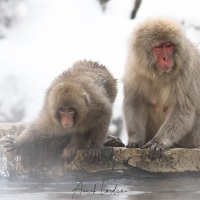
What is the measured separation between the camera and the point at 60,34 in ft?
57.2

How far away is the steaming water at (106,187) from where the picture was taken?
6.19 m

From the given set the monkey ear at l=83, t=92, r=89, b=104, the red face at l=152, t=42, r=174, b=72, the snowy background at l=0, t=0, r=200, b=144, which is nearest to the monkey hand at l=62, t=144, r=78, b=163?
the monkey ear at l=83, t=92, r=89, b=104

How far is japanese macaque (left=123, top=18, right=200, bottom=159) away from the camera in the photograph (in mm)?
7863

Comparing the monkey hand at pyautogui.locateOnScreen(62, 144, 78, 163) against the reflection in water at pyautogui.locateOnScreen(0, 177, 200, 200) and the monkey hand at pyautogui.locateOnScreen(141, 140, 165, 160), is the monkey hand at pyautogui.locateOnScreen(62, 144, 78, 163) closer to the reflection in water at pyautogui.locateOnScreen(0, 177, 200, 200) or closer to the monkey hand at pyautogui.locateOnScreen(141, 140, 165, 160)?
the reflection in water at pyautogui.locateOnScreen(0, 177, 200, 200)

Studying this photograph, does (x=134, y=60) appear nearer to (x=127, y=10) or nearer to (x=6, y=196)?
(x=6, y=196)

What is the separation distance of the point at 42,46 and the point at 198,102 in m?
9.43

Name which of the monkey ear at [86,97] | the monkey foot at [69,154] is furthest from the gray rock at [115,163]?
the monkey ear at [86,97]

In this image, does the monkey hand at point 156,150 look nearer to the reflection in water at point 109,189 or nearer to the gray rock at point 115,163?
the gray rock at point 115,163

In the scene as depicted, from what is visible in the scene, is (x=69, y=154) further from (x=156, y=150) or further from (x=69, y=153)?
(x=156, y=150)

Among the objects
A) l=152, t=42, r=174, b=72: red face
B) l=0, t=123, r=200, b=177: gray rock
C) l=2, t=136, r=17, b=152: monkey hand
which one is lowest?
l=0, t=123, r=200, b=177: gray rock

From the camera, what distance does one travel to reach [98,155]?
303 inches

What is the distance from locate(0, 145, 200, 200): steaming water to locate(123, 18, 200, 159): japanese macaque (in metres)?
0.44

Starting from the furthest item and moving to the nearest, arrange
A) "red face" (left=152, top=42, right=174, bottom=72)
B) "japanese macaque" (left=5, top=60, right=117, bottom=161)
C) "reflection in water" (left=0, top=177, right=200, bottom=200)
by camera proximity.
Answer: "red face" (left=152, top=42, right=174, bottom=72) → "japanese macaque" (left=5, top=60, right=117, bottom=161) → "reflection in water" (left=0, top=177, right=200, bottom=200)
